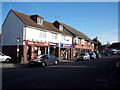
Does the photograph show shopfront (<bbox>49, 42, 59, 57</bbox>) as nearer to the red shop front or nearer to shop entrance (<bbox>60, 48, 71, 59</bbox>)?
the red shop front

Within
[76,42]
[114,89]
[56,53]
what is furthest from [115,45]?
[114,89]

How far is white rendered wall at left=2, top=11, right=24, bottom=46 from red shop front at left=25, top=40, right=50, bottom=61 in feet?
4.51

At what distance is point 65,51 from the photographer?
31.6m

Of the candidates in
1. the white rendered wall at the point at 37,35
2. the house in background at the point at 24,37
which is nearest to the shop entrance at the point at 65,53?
the white rendered wall at the point at 37,35

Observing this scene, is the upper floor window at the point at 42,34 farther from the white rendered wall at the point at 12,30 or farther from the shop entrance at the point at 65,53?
the shop entrance at the point at 65,53

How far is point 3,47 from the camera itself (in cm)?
2283

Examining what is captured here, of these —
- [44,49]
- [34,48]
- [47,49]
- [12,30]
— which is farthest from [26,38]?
[47,49]

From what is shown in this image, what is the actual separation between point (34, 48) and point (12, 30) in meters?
4.70

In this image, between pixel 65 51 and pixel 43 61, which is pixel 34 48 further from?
pixel 65 51

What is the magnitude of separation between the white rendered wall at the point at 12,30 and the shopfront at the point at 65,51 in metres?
10.7

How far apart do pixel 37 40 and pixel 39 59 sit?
7373mm

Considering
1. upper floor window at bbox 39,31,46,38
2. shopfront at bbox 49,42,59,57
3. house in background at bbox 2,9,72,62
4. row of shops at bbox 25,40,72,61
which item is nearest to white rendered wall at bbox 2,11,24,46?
house in background at bbox 2,9,72,62

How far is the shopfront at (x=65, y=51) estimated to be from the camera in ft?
98.4

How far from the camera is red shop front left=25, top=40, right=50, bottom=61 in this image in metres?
21.0
